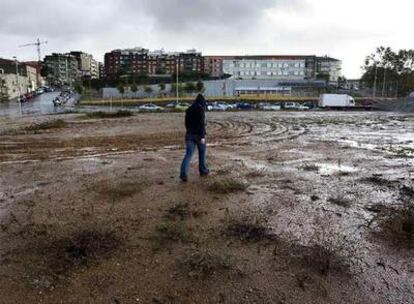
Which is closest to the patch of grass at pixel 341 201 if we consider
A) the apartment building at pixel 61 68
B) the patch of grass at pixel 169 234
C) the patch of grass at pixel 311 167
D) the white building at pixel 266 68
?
the patch of grass at pixel 311 167

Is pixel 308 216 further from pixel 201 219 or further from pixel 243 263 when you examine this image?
pixel 243 263

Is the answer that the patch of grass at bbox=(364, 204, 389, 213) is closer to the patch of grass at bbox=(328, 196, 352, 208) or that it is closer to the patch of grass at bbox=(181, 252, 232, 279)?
the patch of grass at bbox=(328, 196, 352, 208)

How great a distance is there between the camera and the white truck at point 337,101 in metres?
62.4

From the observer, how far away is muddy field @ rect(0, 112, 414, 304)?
393 cm

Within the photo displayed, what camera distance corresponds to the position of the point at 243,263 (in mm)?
4469

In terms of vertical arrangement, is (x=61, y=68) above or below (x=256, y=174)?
above

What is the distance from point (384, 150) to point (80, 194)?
1075 cm

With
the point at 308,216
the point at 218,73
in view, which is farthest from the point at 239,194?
the point at 218,73

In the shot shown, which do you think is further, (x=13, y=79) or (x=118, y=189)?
(x=13, y=79)

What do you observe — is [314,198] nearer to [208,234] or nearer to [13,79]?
[208,234]

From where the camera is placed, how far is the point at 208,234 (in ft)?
17.3

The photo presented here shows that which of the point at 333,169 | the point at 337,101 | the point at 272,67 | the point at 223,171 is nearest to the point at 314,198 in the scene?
the point at 223,171

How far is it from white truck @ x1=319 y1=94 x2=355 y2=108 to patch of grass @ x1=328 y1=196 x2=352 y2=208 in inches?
2305

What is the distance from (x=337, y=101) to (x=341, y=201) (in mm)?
59868
